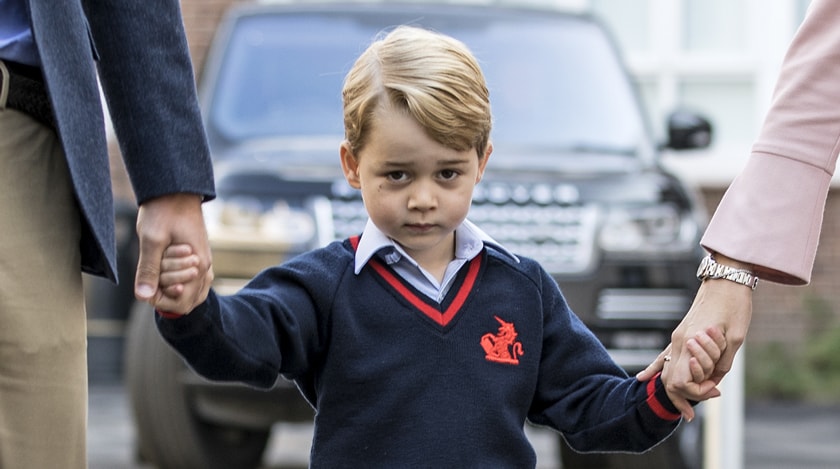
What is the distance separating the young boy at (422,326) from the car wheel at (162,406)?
3511 millimetres

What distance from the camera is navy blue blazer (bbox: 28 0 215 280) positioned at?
2426mm

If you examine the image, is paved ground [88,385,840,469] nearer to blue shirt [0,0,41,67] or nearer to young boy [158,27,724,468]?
young boy [158,27,724,468]

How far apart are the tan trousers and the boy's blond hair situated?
Result: 513mm

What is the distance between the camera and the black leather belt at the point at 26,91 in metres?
2.40

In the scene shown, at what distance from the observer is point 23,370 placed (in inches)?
94.1

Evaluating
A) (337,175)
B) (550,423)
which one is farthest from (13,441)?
(337,175)

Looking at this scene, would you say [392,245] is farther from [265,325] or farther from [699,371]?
[699,371]

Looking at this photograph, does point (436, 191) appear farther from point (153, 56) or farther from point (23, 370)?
point (23, 370)

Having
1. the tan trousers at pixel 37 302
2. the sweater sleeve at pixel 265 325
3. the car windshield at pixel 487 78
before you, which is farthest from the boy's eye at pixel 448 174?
the car windshield at pixel 487 78

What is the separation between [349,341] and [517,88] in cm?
456

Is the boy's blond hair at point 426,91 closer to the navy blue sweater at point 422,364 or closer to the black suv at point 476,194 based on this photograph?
the navy blue sweater at point 422,364

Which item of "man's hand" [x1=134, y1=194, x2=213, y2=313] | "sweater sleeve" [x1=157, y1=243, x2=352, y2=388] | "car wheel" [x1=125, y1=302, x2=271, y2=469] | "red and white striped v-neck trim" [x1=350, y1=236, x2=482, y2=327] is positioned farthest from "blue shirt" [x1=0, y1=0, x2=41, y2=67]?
"car wheel" [x1=125, y1=302, x2=271, y2=469]

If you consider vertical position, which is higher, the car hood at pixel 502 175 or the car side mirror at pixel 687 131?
the car hood at pixel 502 175

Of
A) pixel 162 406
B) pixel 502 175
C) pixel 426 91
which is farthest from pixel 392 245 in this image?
pixel 162 406
